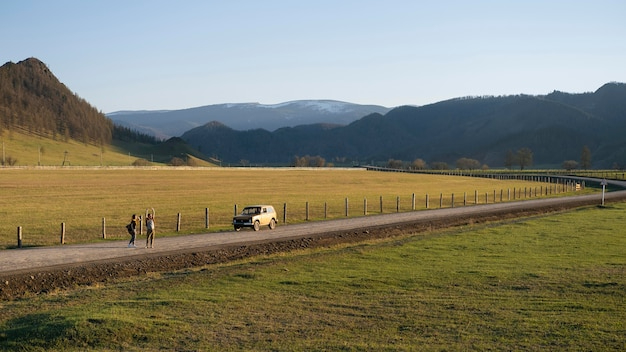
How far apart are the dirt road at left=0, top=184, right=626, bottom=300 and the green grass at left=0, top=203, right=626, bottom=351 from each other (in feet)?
6.28

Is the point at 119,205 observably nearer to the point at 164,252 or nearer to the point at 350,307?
the point at 164,252

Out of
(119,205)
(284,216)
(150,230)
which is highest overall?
(150,230)

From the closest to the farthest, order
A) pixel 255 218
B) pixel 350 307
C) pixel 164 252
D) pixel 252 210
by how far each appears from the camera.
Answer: pixel 350 307 → pixel 164 252 → pixel 255 218 → pixel 252 210

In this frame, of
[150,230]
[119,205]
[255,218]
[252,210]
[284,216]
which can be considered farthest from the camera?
[119,205]

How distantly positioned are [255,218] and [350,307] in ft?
73.9

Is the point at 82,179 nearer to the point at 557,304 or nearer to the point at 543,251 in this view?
the point at 543,251

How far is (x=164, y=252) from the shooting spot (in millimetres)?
29453

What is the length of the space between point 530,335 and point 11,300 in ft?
45.7

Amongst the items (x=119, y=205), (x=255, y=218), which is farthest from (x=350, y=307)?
(x=119, y=205)

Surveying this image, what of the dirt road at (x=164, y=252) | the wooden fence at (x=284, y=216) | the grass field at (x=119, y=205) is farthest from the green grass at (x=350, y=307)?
the grass field at (x=119, y=205)

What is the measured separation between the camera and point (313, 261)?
25.7m

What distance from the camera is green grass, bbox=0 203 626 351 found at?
14344mm

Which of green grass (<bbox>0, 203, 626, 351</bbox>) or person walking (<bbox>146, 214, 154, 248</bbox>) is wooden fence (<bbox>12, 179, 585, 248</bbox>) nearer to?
person walking (<bbox>146, 214, 154, 248</bbox>)

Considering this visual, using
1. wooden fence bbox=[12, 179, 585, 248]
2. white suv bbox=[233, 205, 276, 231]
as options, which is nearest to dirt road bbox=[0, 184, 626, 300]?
white suv bbox=[233, 205, 276, 231]
